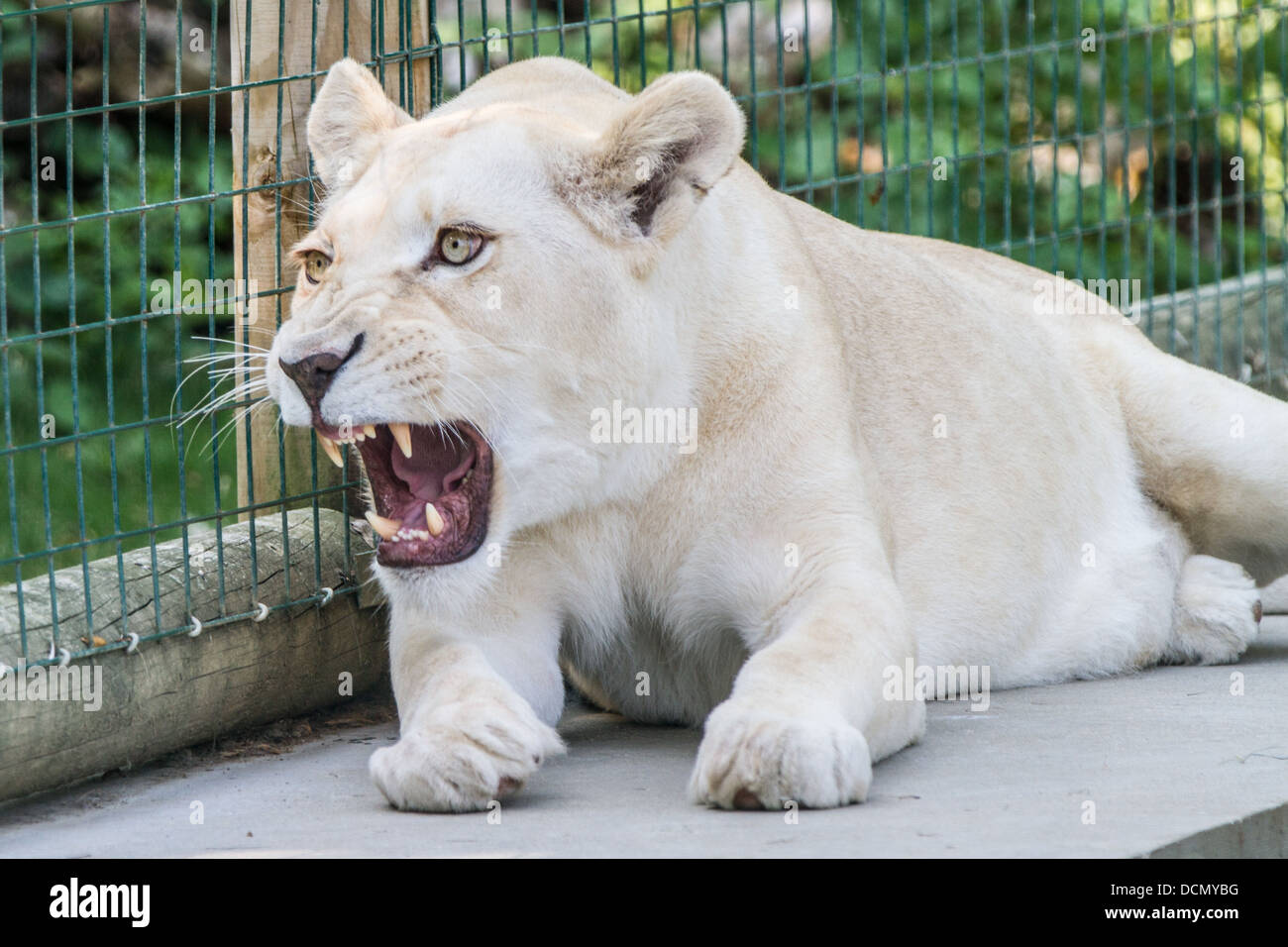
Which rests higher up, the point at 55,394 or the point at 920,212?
the point at 920,212

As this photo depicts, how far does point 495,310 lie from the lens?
3316 mm

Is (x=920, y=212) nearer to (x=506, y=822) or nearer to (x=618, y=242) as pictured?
(x=618, y=242)

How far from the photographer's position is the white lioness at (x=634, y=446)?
10.5 feet

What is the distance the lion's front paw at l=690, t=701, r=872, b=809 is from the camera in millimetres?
2941

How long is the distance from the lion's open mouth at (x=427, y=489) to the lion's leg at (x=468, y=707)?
0.22m

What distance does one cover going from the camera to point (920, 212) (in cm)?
759

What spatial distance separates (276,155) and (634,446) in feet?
4.77

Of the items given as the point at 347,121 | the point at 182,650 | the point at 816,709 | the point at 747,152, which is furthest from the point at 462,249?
the point at 747,152

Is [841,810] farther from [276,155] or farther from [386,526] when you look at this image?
[276,155]

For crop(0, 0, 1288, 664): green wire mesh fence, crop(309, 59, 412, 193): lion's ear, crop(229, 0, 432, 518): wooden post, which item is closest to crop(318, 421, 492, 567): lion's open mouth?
crop(309, 59, 412, 193): lion's ear

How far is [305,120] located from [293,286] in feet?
1.45

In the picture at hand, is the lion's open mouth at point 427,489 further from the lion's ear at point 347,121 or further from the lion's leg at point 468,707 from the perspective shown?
the lion's ear at point 347,121

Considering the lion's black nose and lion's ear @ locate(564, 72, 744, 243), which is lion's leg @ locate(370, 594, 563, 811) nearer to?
the lion's black nose

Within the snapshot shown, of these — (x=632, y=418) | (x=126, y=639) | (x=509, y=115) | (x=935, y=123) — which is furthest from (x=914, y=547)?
(x=935, y=123)
